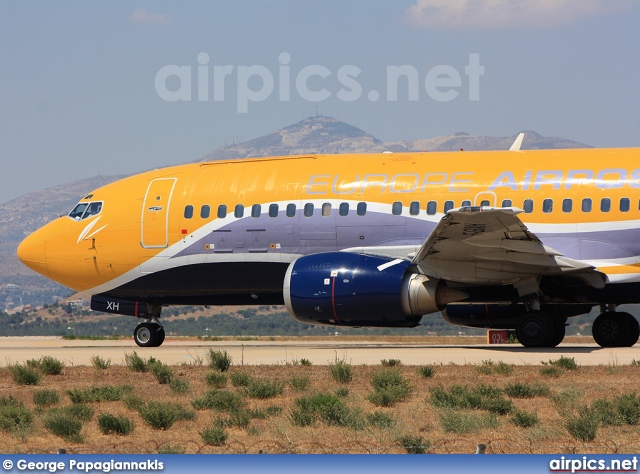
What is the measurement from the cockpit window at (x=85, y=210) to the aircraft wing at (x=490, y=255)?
8881 mm

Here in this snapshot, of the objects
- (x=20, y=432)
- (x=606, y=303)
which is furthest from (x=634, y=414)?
(x=606, y=303)

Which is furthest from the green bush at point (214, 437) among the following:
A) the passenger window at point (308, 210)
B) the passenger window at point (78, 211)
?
the passenger window at point (78, 211)

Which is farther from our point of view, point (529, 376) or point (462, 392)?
point (529, 376)

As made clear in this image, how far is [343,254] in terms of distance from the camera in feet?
72.3

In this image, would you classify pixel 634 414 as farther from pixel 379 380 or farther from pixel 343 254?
pixel 343 254

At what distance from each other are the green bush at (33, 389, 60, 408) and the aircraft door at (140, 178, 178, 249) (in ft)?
33.5

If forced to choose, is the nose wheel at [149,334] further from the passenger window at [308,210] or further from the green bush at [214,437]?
the green bush at [214,437]

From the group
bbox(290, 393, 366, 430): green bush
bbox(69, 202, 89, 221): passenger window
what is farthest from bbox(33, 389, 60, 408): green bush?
bbox(69, 202, 89, 221): passenger window

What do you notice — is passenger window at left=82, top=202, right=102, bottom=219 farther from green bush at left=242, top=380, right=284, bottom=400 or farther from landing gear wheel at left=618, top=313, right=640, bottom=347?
landing gear wheel at left=618, top=313, right=640, bottom=347

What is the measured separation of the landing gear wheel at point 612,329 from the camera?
22.8m

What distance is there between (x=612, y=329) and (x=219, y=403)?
12.0 meters

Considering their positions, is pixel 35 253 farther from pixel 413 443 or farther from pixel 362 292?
pixel 413 443

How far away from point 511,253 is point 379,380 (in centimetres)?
655

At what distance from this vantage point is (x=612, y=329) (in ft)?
75.4
